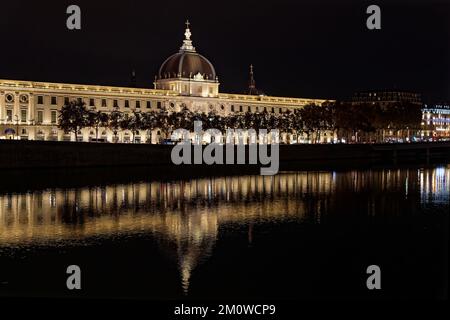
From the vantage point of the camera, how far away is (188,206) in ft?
144

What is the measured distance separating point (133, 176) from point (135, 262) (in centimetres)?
3735

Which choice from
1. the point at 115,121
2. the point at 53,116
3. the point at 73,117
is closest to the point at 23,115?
the point at 53,116

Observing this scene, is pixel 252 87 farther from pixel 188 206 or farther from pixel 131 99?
pixel 188 206

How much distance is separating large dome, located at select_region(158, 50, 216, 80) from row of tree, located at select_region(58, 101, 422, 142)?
8.79 metres

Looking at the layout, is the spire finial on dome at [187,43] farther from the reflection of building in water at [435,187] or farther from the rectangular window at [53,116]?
the reflection of building in water at [435,187]

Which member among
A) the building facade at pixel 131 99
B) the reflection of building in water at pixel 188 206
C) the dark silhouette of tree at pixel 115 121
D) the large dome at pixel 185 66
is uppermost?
the large dome at pixel 185 66

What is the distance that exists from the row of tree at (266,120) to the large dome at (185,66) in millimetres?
8791

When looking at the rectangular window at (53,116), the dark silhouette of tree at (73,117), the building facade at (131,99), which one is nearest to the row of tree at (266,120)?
→ the dark silhouette of tree at (73,117)

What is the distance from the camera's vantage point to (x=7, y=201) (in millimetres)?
45000

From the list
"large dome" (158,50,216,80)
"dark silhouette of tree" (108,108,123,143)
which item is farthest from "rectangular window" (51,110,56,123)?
"large dome" (158,50,216,80)

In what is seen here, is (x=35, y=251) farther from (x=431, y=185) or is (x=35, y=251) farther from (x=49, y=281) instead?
(x=431, y=185)

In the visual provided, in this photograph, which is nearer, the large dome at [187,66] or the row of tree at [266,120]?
the row of tree at [266,120]

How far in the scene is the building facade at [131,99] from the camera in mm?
102750

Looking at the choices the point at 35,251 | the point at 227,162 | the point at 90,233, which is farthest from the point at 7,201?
the point at 227,162
